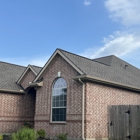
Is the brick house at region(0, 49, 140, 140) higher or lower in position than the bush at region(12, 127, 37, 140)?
higher

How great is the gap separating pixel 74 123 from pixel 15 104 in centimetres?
700

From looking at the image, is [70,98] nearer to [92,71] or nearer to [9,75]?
[92,71]

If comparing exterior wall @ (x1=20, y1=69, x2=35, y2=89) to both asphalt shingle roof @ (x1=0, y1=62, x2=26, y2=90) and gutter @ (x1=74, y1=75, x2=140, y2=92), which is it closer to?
asphalt shingle roof @ (x1=0, y1=62, x2=26, y2=90)

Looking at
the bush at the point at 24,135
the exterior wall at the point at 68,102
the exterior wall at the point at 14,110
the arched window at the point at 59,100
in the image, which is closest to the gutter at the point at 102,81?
the exterior wall at the point at 68,102

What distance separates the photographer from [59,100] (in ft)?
55.2

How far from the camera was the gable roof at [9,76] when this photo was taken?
20469mm

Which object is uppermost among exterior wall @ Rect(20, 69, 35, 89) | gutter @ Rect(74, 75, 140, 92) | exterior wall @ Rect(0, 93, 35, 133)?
exterior wall @ Rect(20, 69, 35, 89)

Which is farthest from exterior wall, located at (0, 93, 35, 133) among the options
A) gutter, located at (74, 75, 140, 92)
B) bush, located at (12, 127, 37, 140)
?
gutter, located at (74, 75, 140, 92)

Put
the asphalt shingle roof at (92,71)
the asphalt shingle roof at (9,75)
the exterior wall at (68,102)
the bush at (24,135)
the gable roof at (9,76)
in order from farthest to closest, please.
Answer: the asphalt shingle roof at (9,75) < the gable roof at (9,76) < the asphalt shingle roof at (92,71) < the exterior wall at (68,102) < the bush at (24,135)

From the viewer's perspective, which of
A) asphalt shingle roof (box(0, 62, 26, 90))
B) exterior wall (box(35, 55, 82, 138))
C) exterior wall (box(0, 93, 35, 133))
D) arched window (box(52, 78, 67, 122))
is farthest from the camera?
asphalt shingle roof (box(0, 62, 26, 90))

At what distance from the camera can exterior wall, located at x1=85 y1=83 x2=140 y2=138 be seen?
49.4 feet

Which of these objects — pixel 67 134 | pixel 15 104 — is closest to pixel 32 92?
pixel 15 104

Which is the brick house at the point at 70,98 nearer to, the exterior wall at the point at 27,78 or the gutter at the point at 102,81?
the gutter at the point at 102,81

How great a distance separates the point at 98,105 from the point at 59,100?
8.94ft
